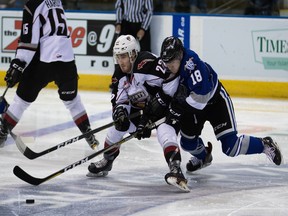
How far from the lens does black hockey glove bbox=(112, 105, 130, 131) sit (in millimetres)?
4531

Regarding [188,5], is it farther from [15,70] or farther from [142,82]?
[142,82]

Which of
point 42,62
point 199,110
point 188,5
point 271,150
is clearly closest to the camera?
point 199,110

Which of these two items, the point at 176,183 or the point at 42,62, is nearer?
the point at 176,183

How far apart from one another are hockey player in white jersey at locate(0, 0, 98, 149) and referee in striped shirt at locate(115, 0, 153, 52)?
9.32ft

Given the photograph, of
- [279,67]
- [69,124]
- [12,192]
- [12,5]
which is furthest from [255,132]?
[12,5]

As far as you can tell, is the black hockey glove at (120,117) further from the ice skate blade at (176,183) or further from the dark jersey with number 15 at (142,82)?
the ice skate blade at (176,183)

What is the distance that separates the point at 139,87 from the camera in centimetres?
455

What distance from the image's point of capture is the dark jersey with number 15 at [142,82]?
446 cm

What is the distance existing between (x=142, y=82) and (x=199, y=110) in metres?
0.34

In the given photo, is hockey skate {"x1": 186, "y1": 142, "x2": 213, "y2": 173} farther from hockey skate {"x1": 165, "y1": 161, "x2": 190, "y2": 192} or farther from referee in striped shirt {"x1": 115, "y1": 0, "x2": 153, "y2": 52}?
referee in striped shirt {"x1": 115, "y1": 0, "x2": 153, "y2": 52}

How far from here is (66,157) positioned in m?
5.40

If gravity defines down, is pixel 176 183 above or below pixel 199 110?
below

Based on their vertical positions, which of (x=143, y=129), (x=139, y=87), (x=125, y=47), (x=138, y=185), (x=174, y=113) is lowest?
(x=138, y=185)

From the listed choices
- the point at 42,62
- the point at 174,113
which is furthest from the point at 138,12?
the point at 174,113
